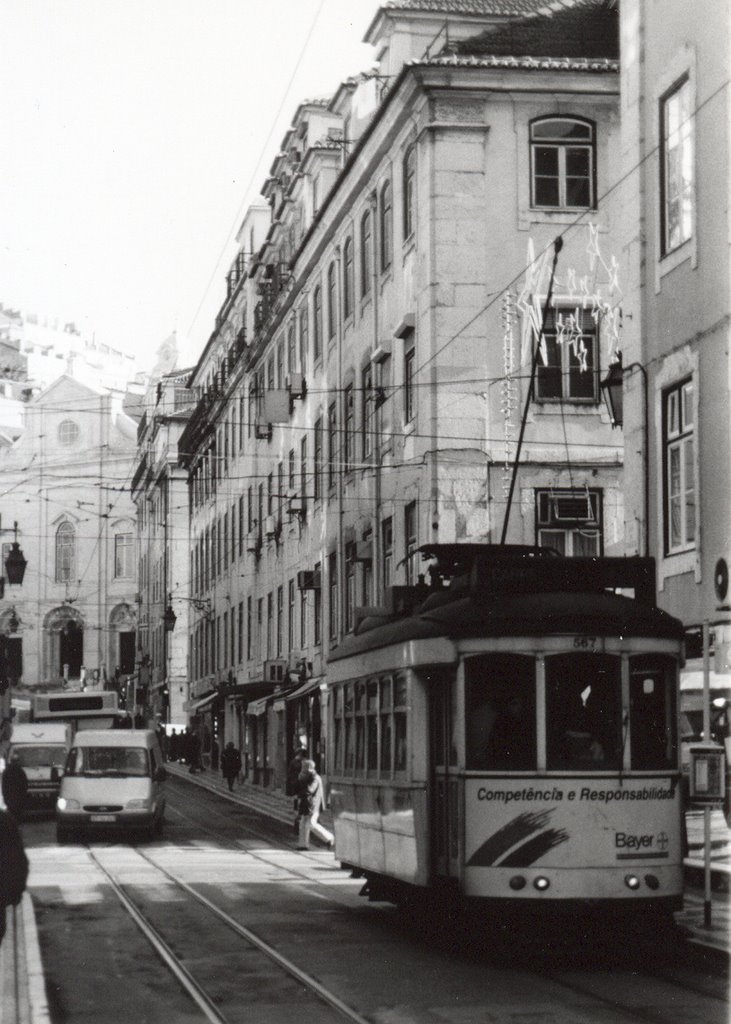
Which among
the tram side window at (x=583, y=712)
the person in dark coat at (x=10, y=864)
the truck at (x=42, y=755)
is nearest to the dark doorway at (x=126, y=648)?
the truck at (x=42, y=755)

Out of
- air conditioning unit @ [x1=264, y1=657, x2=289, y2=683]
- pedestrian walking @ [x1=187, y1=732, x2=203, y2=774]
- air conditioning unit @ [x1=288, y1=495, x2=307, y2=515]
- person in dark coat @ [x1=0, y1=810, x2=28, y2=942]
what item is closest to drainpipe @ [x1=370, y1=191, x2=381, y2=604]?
air conditioning unit @ [x1=288, y1=495, x2=307, y2=515]

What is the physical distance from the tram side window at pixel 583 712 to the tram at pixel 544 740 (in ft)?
0.03

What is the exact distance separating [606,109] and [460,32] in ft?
13.4

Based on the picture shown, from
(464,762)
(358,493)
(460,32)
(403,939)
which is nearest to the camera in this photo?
(464,762)

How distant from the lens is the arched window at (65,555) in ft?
362

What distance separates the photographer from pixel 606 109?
33281 millimetres

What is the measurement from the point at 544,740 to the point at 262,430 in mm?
41362

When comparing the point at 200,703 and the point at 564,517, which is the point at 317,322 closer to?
the point at 564,517

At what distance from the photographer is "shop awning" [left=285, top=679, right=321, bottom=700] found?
41.5 metres

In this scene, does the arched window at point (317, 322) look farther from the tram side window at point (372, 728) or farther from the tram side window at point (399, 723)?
the tram side window at point (399, 723)

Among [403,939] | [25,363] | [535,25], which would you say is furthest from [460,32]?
[25,363]

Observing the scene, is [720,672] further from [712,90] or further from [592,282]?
[592,282]

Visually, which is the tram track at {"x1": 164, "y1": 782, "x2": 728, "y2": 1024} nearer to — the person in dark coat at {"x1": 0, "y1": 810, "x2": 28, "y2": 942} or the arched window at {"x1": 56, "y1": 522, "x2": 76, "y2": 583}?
the person in dark coat at {"x1": 0, "y1": 810, "x2": 28, "y2": 942}

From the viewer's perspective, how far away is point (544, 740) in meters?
14.1
